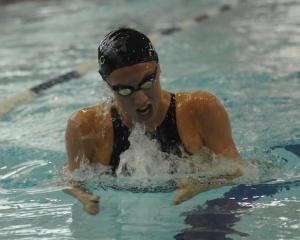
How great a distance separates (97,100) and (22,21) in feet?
27.2

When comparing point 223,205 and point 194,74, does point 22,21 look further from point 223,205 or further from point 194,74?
point 223,205

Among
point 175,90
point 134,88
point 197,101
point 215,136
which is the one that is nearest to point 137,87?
point 134,88

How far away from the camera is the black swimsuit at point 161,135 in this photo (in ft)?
8.29

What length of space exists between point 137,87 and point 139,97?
4cm

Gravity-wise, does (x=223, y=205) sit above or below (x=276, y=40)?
below

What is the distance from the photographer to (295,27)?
7992 millimetres

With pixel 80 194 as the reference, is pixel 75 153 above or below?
above

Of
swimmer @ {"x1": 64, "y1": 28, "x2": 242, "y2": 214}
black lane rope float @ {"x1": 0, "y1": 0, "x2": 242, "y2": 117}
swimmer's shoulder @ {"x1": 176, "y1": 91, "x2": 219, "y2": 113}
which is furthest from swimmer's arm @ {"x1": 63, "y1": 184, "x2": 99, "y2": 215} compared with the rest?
black lane rope float @ {"x1": 0, "y1": 0, "x2": 242, "y2": 117}

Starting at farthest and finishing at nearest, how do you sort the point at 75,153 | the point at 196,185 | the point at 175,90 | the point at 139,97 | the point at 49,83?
the point at 49,83, the point at 175,90, the point at 75,153, the point at 196,185, the point at 139,97

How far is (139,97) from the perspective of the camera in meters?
2.28

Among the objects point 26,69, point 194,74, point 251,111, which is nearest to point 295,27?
point 194,74

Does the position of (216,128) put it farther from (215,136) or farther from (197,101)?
(197,101)

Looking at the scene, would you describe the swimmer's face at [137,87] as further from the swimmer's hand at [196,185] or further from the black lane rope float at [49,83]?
the black lane rope float at [49,83]

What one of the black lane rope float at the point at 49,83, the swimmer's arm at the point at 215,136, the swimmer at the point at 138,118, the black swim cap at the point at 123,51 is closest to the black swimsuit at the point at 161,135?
the swimmer at the point at 138,118
